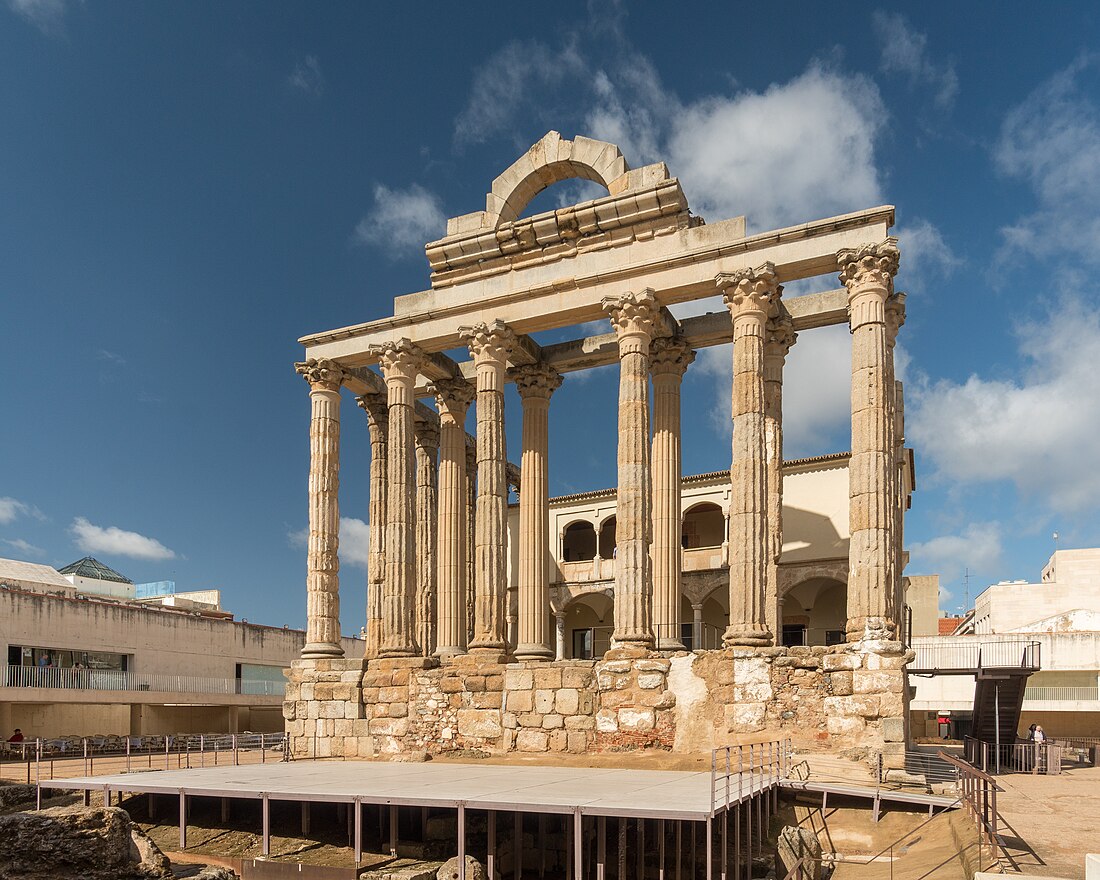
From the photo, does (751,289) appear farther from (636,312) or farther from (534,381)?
(534,381)

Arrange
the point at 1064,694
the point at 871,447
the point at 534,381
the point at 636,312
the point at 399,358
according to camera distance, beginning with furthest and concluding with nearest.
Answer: the point at 1064,694
the point at 534,381
the point at 399,358
the point at 636,312
the point at 871,447

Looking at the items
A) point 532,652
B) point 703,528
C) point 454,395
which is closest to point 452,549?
point 532,652

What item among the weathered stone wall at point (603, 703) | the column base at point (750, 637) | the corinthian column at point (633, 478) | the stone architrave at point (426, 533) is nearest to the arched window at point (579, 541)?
the stone architrave at point (426, 533)

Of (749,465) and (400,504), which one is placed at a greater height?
(749,465)

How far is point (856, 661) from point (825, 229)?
8.72 m

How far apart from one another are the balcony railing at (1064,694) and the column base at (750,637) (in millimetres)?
23304

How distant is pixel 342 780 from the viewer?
668 inches

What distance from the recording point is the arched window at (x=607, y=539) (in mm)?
37816

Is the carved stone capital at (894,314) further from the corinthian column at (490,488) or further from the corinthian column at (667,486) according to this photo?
the corinthian column at (490,488)

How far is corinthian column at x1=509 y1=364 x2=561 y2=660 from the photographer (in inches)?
934

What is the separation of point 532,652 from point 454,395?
8111 mm

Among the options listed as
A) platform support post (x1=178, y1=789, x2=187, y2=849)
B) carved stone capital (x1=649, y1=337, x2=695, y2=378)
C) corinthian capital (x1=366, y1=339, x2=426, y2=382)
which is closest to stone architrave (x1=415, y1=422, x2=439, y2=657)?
corinthian capital (x1=366, y1=339, x2=426, y2=382)

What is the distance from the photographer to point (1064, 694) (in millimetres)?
38094

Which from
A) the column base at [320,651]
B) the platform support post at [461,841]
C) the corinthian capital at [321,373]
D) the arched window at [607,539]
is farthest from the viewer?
the arched window at [607,539]
